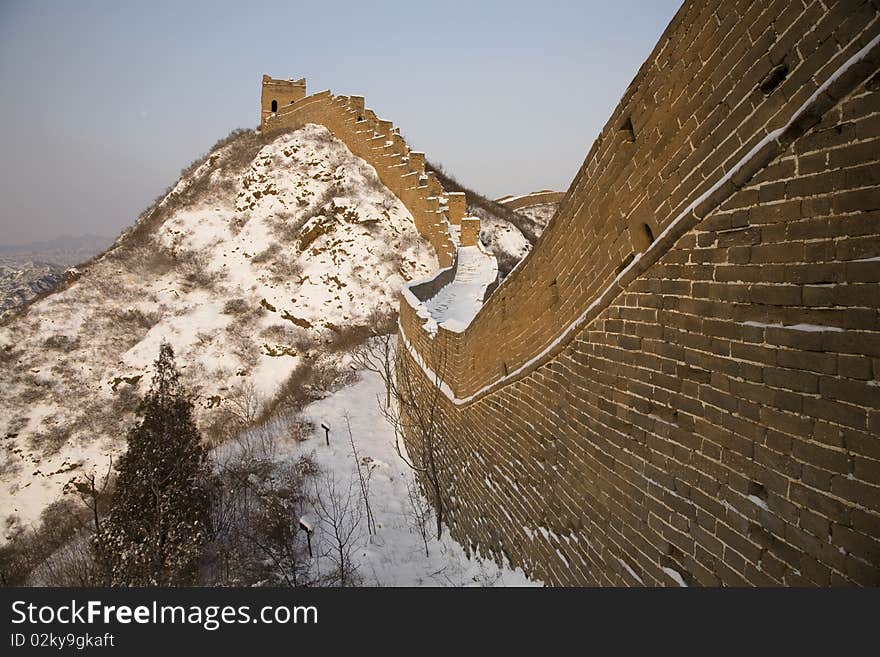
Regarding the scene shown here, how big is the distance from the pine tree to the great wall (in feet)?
17.1

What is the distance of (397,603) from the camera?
7.48ft

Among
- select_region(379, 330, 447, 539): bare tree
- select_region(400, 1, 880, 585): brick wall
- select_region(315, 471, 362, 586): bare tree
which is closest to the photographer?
select_region(400, 1, 880, 585): brick wall

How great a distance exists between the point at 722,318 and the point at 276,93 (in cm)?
3269

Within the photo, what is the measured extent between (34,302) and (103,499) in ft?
38.9

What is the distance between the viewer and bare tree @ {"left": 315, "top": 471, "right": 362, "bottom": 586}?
614cm

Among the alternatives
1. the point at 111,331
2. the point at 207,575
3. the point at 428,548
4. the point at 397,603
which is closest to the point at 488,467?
the point at 428,548

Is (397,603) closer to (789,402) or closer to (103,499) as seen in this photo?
(789,402)

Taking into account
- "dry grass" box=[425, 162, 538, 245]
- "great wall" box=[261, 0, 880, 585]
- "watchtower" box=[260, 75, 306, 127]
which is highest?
"watchtower" box=[260, 75, 306, 127]

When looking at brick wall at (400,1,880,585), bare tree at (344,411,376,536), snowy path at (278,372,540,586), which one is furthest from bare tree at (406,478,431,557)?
brick wall at (400,1,880,585)

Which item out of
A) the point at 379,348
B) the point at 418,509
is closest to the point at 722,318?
the point at 418,509

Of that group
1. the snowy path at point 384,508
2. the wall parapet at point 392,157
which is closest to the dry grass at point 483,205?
the wall parapet at point 392,157

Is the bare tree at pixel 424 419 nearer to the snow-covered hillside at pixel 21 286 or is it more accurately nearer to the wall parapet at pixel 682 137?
the wall parapet at pixel 682 137

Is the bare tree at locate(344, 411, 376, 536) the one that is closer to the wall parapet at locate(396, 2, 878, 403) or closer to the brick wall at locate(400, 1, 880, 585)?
the brick wall at locate(400, 1, 880, 585)

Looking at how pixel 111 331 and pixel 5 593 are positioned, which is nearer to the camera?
pixel 5 593
